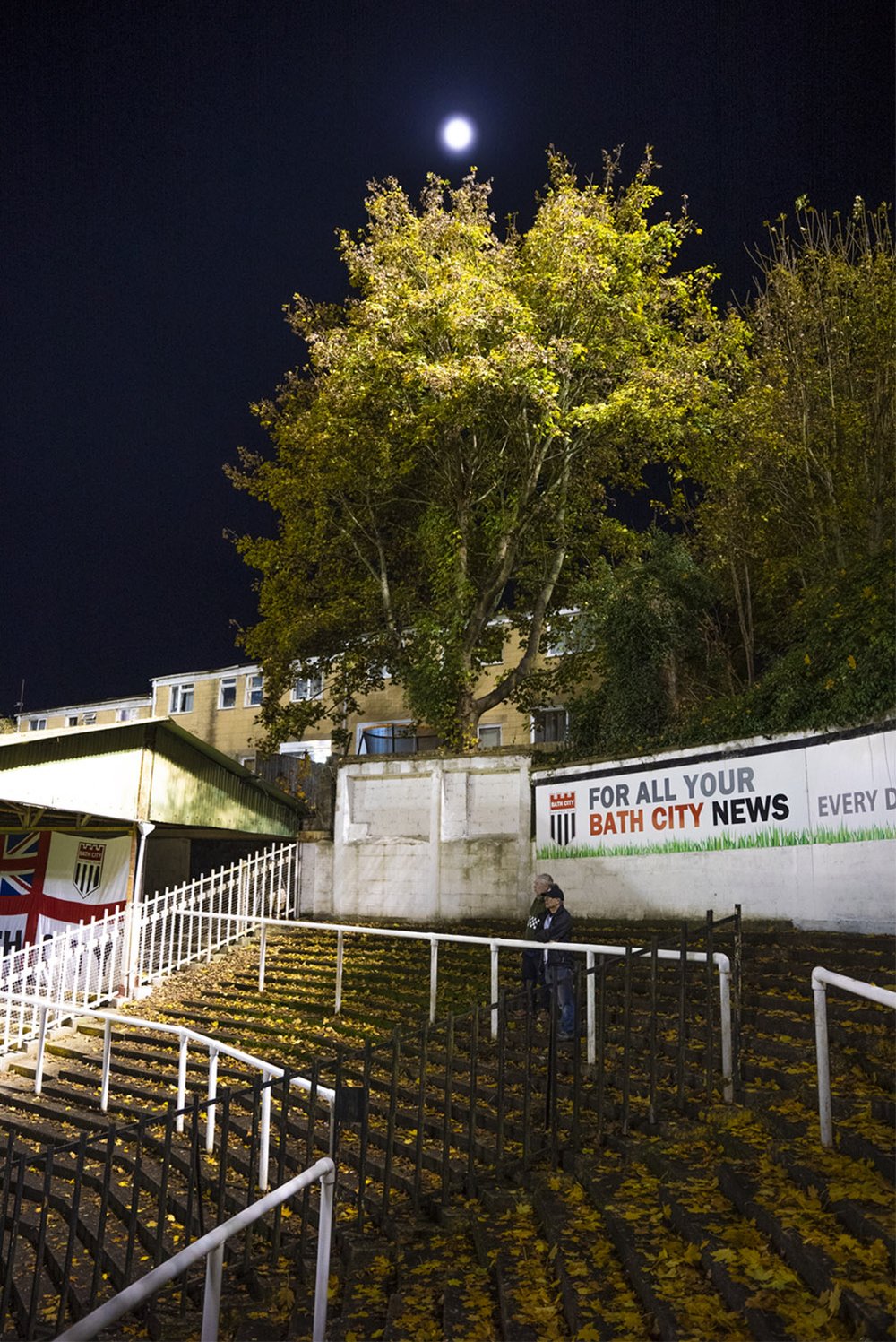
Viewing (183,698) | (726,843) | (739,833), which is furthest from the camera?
(183,698)

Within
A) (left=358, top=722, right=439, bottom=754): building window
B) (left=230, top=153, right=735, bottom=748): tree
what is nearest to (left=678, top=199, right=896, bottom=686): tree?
(left=230, top=153, right=735, bottom=748): tree

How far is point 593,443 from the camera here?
19297mm

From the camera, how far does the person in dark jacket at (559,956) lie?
8.23 m

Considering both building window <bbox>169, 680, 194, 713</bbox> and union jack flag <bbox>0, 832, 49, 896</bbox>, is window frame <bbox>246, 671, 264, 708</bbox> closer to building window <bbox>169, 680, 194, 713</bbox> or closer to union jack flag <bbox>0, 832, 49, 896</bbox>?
building window <bbox>169, 680, 194, 713</bbox>

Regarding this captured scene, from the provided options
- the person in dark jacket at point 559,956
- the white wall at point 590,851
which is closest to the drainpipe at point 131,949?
the white wall at point 590,851

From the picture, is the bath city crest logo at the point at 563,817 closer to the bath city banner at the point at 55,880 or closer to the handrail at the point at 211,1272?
the bath city banner at the point at 55,880

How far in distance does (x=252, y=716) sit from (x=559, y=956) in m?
28.4

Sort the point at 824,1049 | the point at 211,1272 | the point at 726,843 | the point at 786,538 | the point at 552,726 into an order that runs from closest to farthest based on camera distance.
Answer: the point at 211,1272 < the point at 824,1049 < the point at 726,843 < the point at 786,538 < the point at 552,726

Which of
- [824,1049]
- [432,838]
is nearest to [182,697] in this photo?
[432,838]

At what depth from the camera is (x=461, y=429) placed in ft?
60.6

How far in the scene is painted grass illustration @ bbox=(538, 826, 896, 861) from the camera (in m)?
10.7

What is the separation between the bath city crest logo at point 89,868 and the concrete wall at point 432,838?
4.31 meters

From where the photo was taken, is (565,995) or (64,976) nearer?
(565,995)

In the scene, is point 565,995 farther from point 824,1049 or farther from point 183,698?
point 183,698
